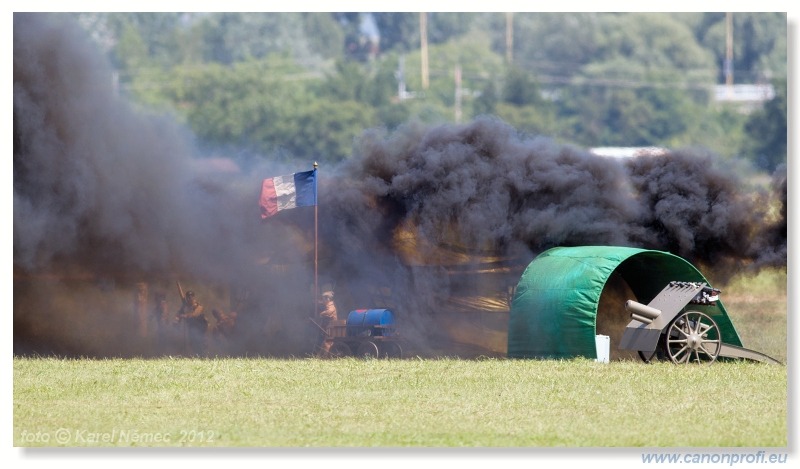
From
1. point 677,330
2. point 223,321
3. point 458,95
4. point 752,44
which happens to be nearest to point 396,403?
point 677,330

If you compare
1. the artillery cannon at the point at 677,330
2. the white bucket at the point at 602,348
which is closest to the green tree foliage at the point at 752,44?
the artillery cannon at the point at 677,330

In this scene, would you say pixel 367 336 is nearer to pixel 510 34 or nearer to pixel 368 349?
pixel 368 349

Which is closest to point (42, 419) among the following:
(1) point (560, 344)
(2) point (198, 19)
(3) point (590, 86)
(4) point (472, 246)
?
(1) point (560, 344)

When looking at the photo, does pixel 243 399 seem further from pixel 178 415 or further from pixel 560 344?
pixel 560 344

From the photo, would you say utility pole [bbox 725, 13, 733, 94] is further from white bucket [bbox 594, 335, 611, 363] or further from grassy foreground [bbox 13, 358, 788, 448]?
grassy foreground [bbox 13, 358, 788, 448]

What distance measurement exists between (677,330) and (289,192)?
22.7 ft

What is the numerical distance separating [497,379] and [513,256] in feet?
17.0

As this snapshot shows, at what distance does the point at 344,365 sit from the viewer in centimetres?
1950

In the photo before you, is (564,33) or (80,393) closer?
(80,393)

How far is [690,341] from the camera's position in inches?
770

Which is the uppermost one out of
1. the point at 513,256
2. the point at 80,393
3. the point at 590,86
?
the point at 590,86

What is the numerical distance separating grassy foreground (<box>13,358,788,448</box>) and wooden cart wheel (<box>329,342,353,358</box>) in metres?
0.98

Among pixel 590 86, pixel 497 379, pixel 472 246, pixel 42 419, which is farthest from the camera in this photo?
pixel 590 86

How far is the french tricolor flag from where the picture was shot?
860 inches
